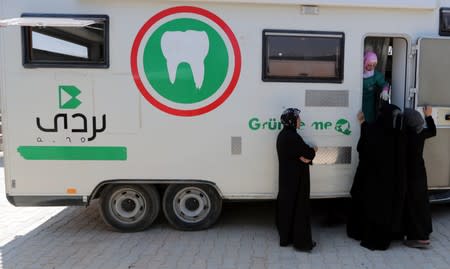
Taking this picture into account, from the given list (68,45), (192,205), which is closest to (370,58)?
(192,205)

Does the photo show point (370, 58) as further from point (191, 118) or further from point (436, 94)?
point (191, 118)

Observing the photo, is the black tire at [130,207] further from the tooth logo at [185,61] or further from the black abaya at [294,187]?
the black abaya at [294,187]

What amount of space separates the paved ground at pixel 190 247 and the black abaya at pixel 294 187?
19cm

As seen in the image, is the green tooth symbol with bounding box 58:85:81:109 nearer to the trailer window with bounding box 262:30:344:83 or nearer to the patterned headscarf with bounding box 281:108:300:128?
the trailer window with bounding box 262:30:344:83

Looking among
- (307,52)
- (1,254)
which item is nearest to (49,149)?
(1,254)

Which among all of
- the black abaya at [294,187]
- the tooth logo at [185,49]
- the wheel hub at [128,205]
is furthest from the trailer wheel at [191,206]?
the tooth logo at [185,49]

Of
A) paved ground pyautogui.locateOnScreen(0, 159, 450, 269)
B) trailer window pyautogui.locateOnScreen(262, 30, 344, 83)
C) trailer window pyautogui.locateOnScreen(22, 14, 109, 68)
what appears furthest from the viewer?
trailer window pyautogui.locateOnScreen(262, 30, 344, 83)

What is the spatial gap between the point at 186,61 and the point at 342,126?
187 centimetres

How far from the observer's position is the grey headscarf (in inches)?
179

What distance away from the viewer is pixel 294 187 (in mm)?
4562

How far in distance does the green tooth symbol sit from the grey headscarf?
3473mm

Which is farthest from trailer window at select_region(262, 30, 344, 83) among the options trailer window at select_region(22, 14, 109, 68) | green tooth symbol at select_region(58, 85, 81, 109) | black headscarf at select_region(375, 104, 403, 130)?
green tooth symbol at select_region(58, 85, 81, 109)

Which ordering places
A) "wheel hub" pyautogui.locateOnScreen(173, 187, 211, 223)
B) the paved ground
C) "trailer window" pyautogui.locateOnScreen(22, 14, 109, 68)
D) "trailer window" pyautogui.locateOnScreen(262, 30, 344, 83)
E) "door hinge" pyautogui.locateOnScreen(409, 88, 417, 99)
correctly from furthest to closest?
"wheel hub" pyautogui.locateOnScreen(173, 187, 211, 223) → "door hinge" pyautogui.locateOnScreen(409, 88, 417, 99) → "trailer window" pyautogui.locateOnScreen(262, 30, 344, 83) → "trailer window" pyautogui.locateOnScreen(22, 14, 109, 68) → the paved ground

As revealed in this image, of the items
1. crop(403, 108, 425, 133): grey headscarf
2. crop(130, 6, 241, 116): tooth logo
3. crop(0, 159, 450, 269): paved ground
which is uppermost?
crop(130, 6, 241, 116): tooth logo
